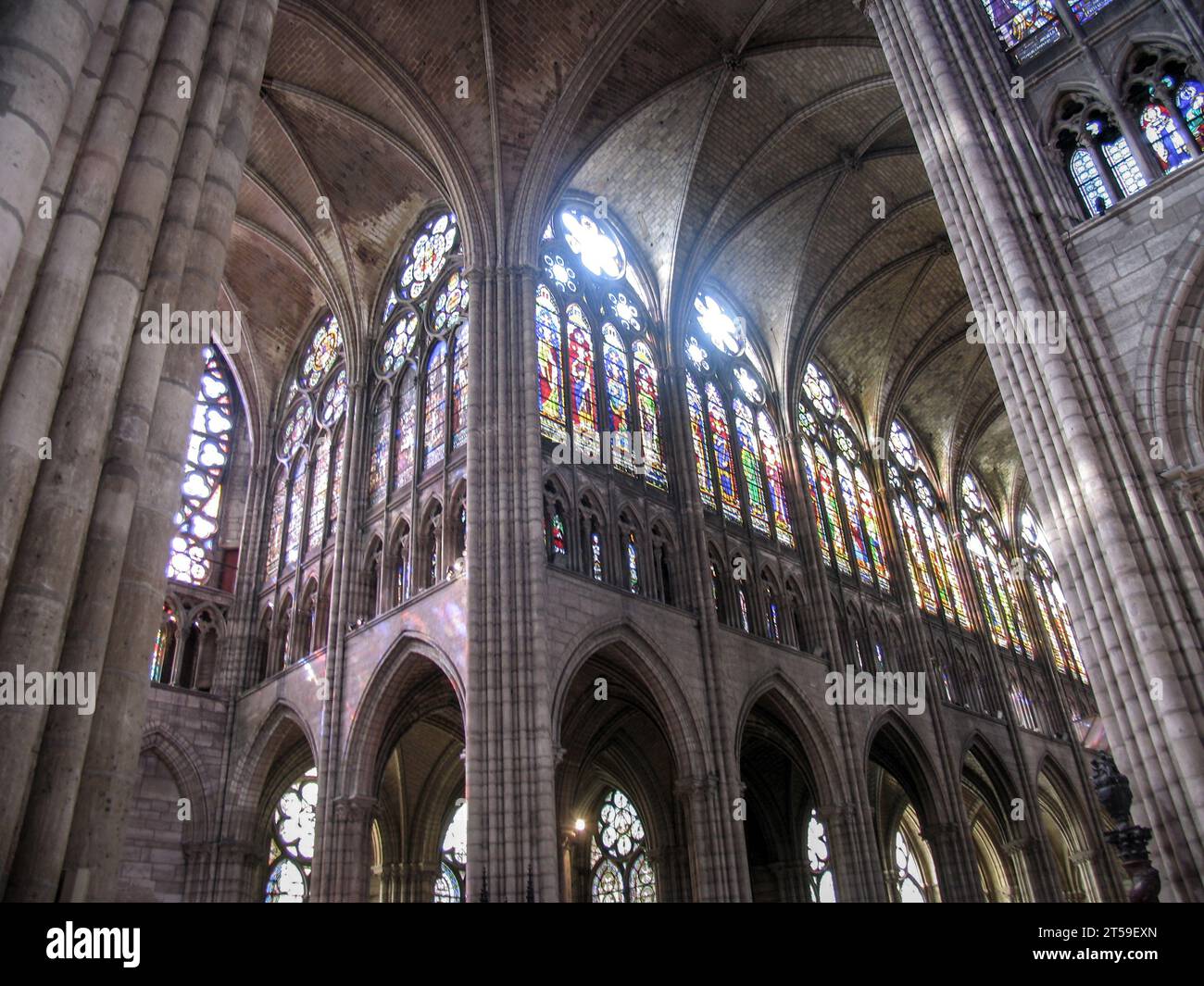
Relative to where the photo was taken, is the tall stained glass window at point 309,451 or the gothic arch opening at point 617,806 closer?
the gothic arch opening at point 617,806

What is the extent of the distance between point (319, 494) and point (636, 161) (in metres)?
9.97

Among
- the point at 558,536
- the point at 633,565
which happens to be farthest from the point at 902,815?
the point at 558,536

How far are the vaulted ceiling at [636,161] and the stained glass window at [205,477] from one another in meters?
0.91

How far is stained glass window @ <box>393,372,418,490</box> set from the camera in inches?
699

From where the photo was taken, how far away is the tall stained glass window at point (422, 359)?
1742 cm

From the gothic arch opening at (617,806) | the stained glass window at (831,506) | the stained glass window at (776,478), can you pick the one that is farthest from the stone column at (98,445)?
the stained glass window at (831,506)

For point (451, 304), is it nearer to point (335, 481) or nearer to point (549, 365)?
point (549, 365)

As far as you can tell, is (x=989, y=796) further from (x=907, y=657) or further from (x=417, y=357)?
(x=417, y=357)

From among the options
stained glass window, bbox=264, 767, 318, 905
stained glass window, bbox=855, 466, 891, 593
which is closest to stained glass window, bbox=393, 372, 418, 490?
stained glass window, bbox=264, 767, 318, 905

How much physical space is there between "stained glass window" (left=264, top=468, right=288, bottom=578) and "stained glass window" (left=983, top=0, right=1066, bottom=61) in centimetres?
1625

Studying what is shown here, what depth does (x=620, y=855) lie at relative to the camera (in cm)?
2014

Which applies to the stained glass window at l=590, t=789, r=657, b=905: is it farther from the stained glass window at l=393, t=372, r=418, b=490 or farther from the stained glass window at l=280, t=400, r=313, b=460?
the stained glass window at l=280, t=400, r=313, b=460

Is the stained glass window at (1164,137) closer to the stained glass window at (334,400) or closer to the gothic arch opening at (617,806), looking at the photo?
the gothic arch opening at (617,806)

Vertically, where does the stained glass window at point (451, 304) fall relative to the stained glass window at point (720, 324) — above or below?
below
